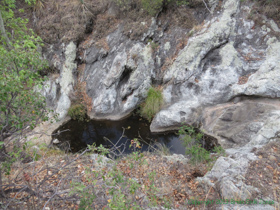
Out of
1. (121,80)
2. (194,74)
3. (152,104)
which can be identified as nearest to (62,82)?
(121,80)

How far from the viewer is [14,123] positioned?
3.14 metres

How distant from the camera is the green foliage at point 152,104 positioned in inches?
341

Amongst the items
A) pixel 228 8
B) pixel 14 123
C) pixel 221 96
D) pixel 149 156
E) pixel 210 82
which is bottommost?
pixel 149 156

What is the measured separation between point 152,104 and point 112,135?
8.01ft

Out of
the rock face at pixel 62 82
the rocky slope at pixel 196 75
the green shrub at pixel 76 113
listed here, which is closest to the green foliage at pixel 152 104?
the rocky slope at pixel 196 75

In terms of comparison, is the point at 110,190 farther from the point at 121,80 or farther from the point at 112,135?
the point at 121,80

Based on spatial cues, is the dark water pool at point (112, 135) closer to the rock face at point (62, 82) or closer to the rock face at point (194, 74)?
the rock face at point (194, 74)

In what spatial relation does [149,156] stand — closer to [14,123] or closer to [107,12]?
[14,123]

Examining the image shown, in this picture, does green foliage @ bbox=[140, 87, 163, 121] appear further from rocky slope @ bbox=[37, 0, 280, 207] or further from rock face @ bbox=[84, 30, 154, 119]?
rock face @ bbox=[84, 30, 154, 119]

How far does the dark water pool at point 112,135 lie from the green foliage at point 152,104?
1.28ft

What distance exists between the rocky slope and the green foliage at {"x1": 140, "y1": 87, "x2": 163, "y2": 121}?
12.3 inches

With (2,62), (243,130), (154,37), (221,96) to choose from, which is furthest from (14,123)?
(154,37)

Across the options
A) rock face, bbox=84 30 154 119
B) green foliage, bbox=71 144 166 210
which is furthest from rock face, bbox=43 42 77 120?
green foliage, bbox=71 144 166 210

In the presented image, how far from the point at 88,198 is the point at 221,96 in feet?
23.0
